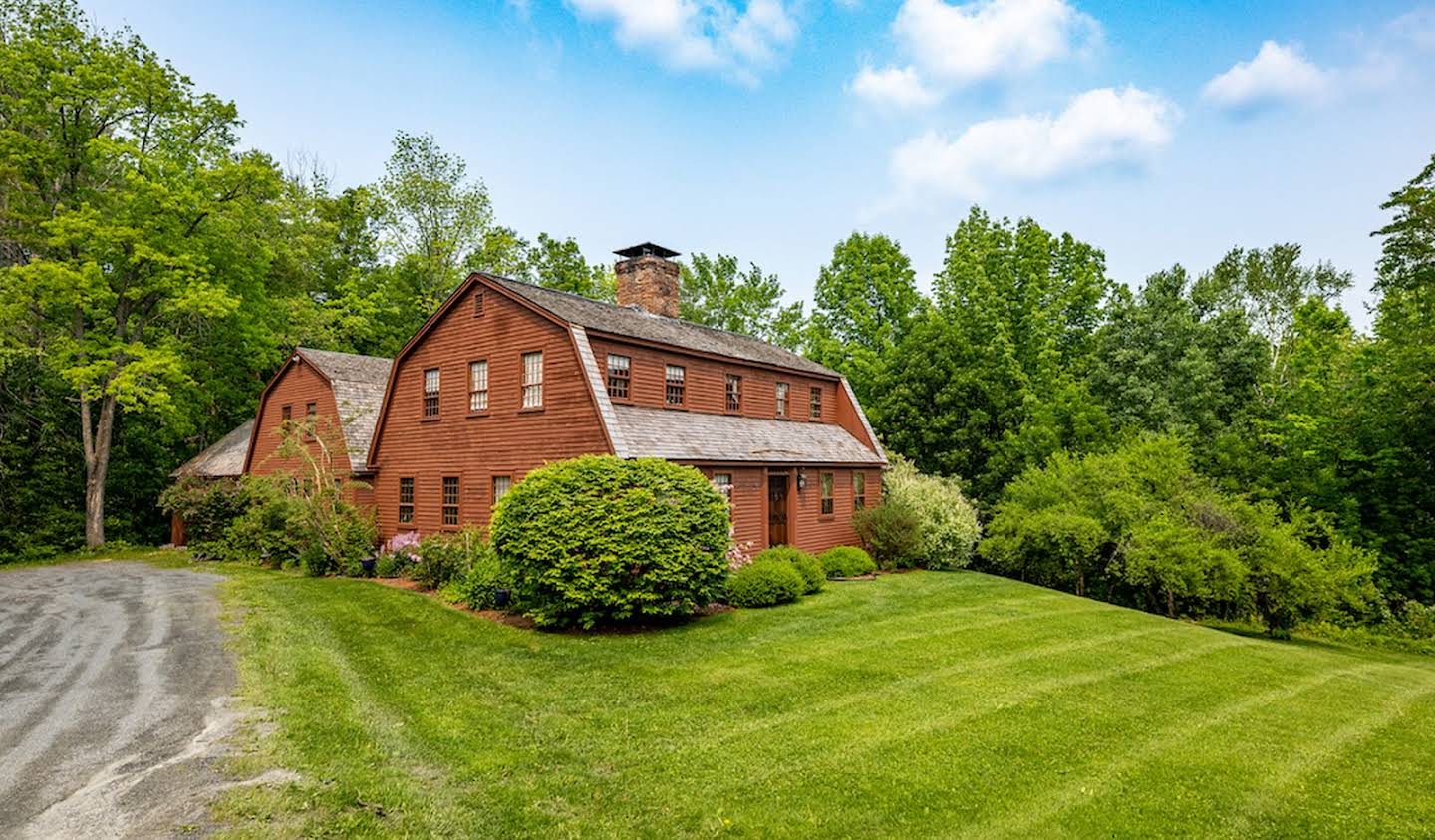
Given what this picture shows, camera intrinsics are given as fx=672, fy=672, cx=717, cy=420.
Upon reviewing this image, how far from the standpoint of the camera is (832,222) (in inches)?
1625

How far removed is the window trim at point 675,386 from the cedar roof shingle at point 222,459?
67.6ft

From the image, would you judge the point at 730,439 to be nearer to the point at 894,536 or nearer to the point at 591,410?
the point at 591,410

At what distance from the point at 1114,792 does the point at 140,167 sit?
121ft

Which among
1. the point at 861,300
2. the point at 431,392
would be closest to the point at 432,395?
the point at 431,392

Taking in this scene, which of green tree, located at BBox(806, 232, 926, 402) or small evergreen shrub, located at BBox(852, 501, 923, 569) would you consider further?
green tree, located at BBox(806, 232, 926, 402)

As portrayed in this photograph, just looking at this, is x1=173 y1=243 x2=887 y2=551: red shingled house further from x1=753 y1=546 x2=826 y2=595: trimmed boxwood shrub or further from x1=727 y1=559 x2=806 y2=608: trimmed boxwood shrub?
x1=727 y1=559 x2=806 y2=608: trimmed boxwood shrub

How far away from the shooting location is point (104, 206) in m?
27.3

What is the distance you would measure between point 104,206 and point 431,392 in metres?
18.2

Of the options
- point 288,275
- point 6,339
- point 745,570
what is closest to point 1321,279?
point 745,570

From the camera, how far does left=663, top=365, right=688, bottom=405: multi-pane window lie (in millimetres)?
20359

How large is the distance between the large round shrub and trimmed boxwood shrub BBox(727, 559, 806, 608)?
1.46 m

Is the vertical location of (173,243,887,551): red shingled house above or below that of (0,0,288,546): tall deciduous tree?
below

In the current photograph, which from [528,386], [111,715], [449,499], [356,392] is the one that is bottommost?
[111,715]

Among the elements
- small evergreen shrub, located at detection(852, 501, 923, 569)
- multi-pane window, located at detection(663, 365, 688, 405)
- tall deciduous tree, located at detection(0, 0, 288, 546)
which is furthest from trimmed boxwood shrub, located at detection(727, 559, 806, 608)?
tall deciduous tree, located at detection(0, 0, 288, 546)
